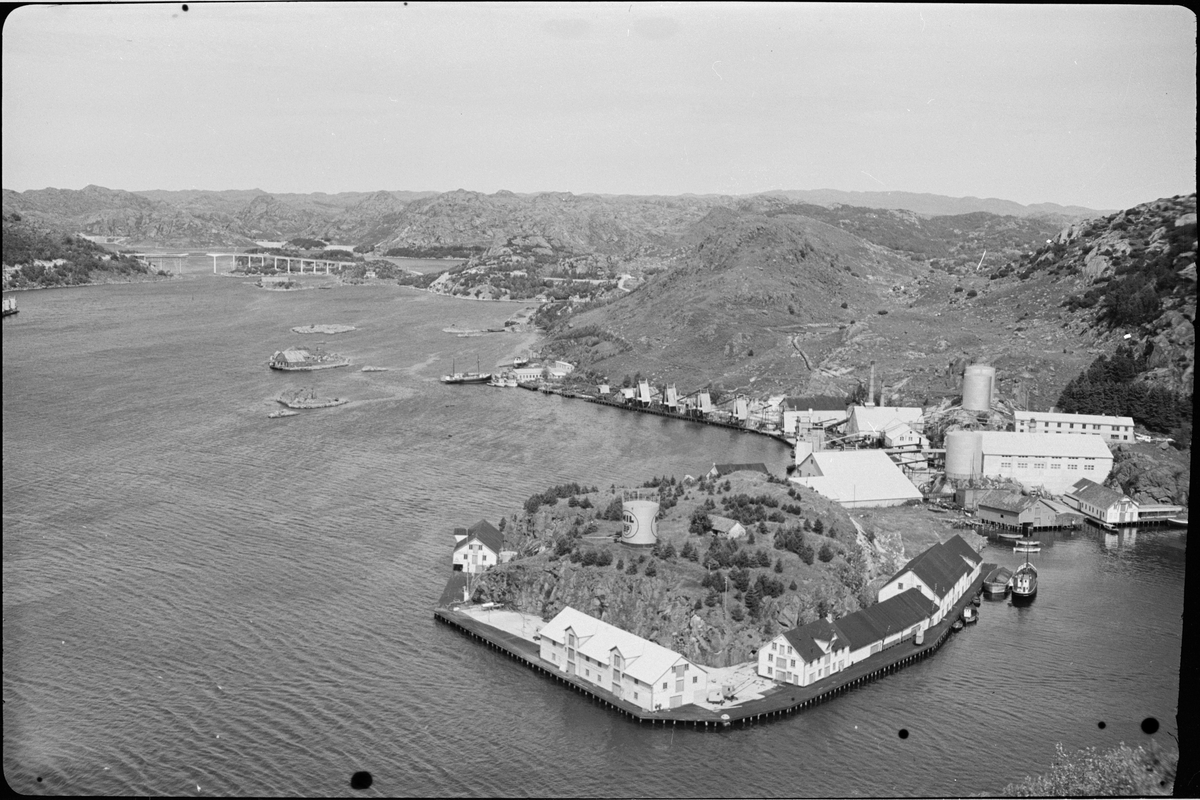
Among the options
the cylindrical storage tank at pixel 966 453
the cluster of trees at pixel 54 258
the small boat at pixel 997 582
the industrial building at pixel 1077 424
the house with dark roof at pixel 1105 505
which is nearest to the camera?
the small boat at pixel 997 582

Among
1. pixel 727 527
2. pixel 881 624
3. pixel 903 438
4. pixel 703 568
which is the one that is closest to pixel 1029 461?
pixel 903 438

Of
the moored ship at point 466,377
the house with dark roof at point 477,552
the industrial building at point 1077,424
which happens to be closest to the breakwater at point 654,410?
the moored ship at point 466,377

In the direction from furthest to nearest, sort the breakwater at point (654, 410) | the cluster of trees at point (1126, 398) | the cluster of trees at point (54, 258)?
1. the cluster of trees at point (54, 258)
2. the breakwater at point (654, 410)
3. the cluster of trees at point (1126, 398)

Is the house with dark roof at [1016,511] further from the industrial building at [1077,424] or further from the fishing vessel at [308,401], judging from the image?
the fishing vessel at [308,401]

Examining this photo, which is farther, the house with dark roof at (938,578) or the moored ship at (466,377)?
the moored ship at (466,377)

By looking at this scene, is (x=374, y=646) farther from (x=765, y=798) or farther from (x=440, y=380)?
(x=440, y=380)

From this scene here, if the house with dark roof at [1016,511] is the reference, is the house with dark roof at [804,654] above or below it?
below

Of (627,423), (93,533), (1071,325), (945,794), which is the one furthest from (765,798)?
(1071,325)

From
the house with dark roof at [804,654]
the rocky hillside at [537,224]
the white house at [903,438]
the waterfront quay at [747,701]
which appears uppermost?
the rocky hillside at [537,224]
